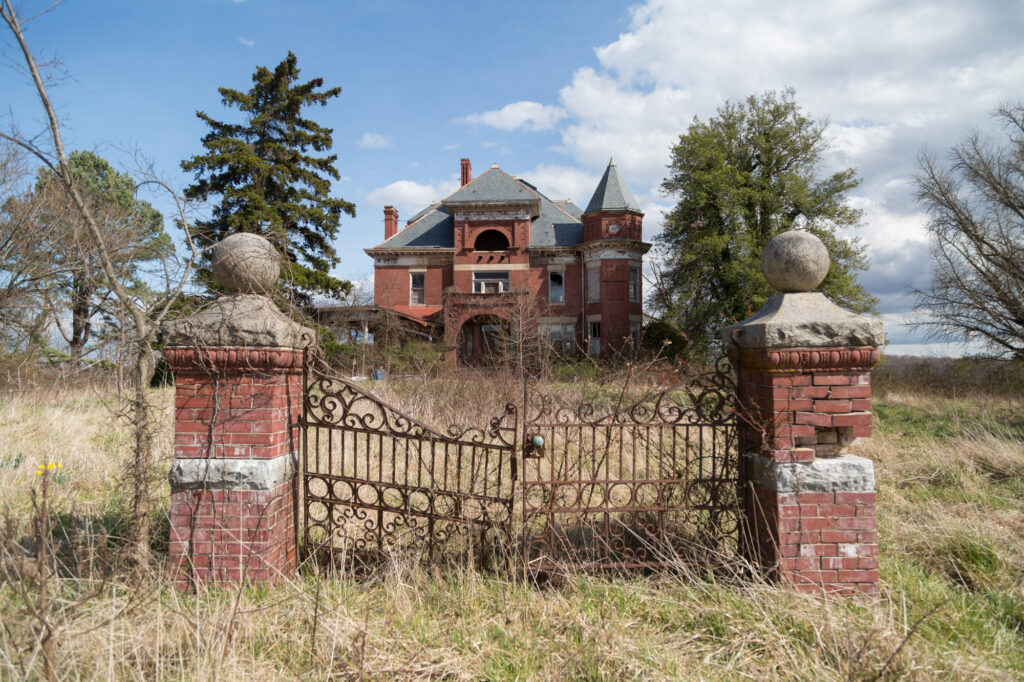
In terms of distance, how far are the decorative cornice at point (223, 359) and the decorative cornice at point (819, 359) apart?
2.86 metres

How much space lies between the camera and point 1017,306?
13695 mm

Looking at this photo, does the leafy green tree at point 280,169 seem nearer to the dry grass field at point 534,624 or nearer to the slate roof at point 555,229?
the slate roof at point 555,229

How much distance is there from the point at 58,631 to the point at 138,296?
210 centimetres

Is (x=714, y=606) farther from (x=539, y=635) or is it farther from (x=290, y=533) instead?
(x=290, y=533)

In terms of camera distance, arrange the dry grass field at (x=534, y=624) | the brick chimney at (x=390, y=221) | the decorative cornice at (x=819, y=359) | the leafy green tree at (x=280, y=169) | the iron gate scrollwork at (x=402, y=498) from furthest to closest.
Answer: the brick chimney at (x=390, y=221)
the leafy green tree at (x=280, y=169)
the iron gate scrollwork at (x=402, y=498)
the decorative cornice at (x=819, y=359)
the dry grass field at (x=534, y=624)

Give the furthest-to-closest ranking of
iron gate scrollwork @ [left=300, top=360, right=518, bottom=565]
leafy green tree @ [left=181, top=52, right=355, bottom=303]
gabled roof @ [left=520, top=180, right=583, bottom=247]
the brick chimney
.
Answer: the brick chimney → gabled roof @ [left=520, top=180, right=583, bottom=247] → leafy green tree @ [left=181, top=52, right=355, bottom=303] → iron gate scrollwork @ [left=300, top=360, right=518, bottom=565]

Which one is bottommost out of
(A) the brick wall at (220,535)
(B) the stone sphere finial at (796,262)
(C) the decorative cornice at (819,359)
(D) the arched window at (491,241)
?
(A) the brick wall at (220,535)

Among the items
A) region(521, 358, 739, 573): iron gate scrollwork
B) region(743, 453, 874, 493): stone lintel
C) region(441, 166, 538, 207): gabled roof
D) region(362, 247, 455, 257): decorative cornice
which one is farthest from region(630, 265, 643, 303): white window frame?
region(743, 453, 874, 493): stone lintel

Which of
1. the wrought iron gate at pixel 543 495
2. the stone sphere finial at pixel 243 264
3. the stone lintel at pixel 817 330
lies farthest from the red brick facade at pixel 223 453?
the stone lintel at pixel 817 330

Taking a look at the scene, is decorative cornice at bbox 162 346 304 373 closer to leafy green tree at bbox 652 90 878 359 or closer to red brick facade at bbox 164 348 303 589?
red brick facade at bbox 164 348 303 589

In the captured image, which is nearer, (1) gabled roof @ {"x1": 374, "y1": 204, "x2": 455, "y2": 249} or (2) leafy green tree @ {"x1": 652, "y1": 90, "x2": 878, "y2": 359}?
(2) leafy green tree @ {"x1": 652, "y1": 90, "x2": 878, "y2": 359}

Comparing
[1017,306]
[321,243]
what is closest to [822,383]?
[1017,306]

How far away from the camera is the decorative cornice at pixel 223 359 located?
303 cm

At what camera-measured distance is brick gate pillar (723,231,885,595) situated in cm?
299
